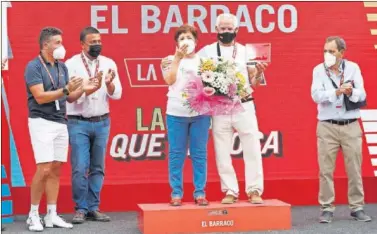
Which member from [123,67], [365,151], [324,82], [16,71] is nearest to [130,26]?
[123,67]

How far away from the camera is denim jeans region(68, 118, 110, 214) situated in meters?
7.41

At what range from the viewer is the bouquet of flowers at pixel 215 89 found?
22.0 feet

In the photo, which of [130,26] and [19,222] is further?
[130,26]

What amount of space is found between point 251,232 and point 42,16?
2999mm

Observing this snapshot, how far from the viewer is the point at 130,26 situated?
8.20m

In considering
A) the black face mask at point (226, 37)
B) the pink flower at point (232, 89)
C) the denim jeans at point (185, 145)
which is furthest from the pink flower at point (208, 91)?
the black face mask at point (226, 37)

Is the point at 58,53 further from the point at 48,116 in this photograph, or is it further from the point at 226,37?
the point at 226,37

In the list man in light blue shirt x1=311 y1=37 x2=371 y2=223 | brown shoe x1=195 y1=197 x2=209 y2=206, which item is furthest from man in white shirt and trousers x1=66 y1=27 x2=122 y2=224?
man in light blue shirt x1=311 y1=37 x2=371 y2=223

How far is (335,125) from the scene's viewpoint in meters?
7.36

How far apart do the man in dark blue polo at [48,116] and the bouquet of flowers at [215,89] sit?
995 mm

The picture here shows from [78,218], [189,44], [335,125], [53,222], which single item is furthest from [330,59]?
[53,222]

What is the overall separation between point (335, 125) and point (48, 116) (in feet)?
8.28

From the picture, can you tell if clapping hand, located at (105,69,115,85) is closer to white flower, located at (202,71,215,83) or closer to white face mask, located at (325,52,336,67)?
white flower, located at (202,71,215,83)

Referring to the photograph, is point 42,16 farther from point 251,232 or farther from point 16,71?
point 251,232
